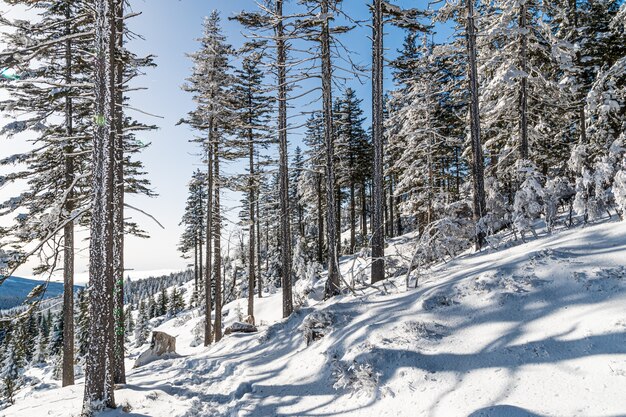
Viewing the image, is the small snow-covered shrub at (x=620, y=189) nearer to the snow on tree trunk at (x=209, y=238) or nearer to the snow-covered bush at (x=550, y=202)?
the snow-covered bush at (x=550, y=202)

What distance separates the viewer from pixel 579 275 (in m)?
5.36

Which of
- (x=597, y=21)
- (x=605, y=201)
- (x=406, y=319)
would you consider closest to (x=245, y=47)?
(x=406, y=319)

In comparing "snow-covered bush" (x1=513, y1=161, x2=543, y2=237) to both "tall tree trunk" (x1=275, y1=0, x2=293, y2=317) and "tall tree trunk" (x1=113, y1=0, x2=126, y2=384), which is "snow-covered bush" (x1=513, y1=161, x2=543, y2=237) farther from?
"tall tree trunk" (x1=113, y1=0, x2=126, y2=384)

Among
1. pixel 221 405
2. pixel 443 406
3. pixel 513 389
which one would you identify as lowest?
pixel 221 405

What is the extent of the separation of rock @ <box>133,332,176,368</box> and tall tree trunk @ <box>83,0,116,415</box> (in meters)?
10.0

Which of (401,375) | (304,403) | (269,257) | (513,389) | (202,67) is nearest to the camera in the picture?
(513,389)

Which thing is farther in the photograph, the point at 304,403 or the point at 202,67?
the point at 202,67

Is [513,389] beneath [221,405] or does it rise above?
above

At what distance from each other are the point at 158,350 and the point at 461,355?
1590cm

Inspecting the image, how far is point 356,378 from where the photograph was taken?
5926mm

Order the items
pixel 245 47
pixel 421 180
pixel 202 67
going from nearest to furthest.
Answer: pixel 245 47 → pixel 202 67 → pixel 421 180

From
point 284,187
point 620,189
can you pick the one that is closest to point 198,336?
point 284,187

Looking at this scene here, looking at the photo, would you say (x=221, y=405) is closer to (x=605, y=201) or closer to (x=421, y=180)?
(x=605, y=201)

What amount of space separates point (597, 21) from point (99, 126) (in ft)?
80.7
